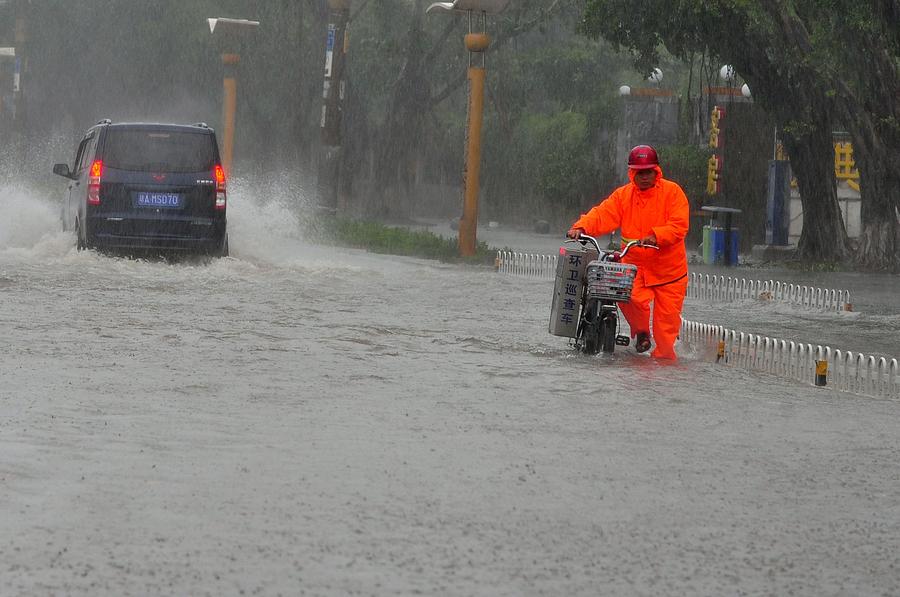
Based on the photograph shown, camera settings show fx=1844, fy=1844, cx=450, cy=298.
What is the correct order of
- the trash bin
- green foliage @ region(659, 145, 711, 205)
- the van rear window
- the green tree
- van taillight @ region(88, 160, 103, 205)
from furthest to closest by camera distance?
green foliage @ region(659, 145, 711, 205) < the trash bin < the green tree < the van rear window < van taillight @ region(88, 160, 103, 205)

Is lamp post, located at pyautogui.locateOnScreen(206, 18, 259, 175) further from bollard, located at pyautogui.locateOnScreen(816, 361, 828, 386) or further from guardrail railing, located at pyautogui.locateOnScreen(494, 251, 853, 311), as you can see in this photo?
bollard, located at pyautogui.locateOnScreen(816, 361, 828, 386)

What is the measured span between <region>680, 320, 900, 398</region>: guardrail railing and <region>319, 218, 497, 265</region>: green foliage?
1273 centimetres

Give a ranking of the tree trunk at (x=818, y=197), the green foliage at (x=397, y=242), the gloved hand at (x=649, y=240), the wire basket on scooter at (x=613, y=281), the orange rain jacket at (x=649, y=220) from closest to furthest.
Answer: the wire basket on scooter at (x=613, y=281) < the gloved hand at (x=649, y=240) < the orange rain jacket at (x=649, y=220) < the green foliage at (x=397, y=242) < the tree trunk at (x=818, y=197)

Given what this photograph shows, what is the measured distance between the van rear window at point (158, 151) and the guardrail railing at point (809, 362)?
833cm

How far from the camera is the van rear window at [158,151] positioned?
822 inches

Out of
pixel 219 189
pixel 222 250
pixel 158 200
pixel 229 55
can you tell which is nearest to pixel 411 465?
pixel 158 200

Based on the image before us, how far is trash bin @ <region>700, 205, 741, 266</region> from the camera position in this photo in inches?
1155

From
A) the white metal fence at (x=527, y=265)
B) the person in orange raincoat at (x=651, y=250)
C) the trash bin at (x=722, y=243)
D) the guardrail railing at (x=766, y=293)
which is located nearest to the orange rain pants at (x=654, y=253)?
the person in orange raincoat at (x=651, y=250)

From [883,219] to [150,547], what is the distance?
22.8 metres

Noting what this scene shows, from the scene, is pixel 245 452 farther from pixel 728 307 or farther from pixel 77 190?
pixel 77 190

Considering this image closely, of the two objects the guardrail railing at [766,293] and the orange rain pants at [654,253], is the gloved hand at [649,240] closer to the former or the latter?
the orange rain pants at [654,253]

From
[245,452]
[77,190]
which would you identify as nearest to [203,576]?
[245,452]

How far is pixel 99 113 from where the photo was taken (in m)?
64.8

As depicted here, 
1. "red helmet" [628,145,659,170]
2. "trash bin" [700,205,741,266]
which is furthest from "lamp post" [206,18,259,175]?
"red helmet" [628,145,659,170]
